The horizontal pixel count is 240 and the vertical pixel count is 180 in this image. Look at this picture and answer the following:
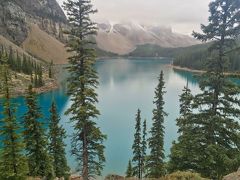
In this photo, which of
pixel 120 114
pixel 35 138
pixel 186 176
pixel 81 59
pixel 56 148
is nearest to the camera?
pixel 186 176

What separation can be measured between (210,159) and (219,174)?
6.24 feet

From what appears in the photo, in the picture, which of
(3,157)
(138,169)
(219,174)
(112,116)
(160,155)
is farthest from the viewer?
(112,116)

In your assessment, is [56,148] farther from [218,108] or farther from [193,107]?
[218,108]

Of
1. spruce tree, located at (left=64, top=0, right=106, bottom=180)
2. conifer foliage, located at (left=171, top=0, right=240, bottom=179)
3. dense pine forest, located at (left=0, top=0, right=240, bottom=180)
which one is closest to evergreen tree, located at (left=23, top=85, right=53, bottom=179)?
dense pine forest, located at (left=0, top=0, right=240, bottom=180)

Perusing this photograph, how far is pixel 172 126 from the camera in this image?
62406mm

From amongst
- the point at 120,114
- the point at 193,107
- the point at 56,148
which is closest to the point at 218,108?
the point at 193,107

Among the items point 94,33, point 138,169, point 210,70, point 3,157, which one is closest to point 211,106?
point 210,70

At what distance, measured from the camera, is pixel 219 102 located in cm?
1661

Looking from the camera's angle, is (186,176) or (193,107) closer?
(186,176)

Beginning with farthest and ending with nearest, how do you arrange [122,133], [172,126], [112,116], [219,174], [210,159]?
[112,116] → [172,126] → [122,133] → [219,174] → [210,159]

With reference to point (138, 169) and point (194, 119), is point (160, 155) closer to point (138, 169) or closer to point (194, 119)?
point (138, 169)

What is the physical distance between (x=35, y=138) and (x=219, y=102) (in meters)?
16.4

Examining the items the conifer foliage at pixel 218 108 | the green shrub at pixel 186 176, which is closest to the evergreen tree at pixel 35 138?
the conifer foliage at pixel 218 108

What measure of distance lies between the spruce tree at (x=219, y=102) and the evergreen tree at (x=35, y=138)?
46.1 ft
